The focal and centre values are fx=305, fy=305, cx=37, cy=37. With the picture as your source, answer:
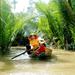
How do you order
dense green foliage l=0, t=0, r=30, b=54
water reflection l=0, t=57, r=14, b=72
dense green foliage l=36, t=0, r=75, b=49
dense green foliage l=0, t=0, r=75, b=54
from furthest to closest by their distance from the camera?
1. dense green foliage l=36, t=0, r=75, b=49
2. dense green foliage l=0, t=0, r=75, b=54
3. dense green foliage l=0, t=0, r=30, b=54
4. water reflection l=0, t=57, r=14, b=72

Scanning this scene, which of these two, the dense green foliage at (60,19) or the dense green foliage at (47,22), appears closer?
the dense green foliage at (47,22)

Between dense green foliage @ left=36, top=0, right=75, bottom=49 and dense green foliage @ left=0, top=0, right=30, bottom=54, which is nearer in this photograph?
dense green foliage @ left=0, top=0, right=30, bottom=54

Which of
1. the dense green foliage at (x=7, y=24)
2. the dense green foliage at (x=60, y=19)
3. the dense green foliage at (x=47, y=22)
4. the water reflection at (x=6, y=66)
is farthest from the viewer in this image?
the dense green foliage at (x=60, y=19)

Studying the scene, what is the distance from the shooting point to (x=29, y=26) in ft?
69.1

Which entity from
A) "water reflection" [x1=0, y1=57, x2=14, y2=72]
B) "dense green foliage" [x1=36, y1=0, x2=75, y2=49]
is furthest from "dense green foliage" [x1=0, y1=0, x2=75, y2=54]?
"water reflection" [x1=0, y1=57, x2=14, y2=72]

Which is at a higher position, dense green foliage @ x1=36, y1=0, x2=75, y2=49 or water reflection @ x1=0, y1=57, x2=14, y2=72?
dense green foliage @ x1=36, y1=0, x2=75, y2=49

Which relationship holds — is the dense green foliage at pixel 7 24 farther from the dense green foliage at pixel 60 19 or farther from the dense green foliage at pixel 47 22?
the dense green foliage at pixel 60 19

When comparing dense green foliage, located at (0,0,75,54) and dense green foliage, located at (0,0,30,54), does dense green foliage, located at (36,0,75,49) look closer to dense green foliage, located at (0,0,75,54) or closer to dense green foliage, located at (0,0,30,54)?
dense green foliage, located at (0,0,75,54)

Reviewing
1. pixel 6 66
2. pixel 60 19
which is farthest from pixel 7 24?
pixel 6 66

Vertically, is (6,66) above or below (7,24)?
below

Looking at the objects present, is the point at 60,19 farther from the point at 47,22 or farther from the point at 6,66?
the point at 6,66

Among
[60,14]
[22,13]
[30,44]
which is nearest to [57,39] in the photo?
[60,14]

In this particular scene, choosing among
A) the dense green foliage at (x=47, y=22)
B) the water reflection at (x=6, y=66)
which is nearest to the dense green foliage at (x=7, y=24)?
the dense green foliage at (x=47, y=22)

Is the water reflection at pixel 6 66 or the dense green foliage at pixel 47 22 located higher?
the dense green foliage at pixel 47 22
